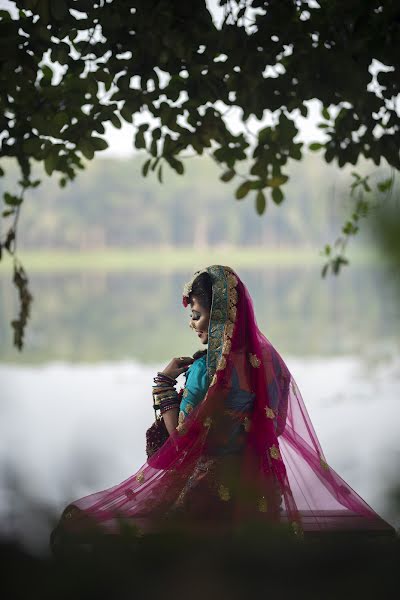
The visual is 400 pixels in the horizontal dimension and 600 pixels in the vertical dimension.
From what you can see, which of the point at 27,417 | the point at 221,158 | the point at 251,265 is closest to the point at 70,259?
the point at 251,265

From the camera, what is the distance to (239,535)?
2.00ft

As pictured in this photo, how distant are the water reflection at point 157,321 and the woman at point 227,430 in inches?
151

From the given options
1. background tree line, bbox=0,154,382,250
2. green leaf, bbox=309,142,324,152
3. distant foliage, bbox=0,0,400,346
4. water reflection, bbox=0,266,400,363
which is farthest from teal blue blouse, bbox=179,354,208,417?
background tree line, bbox=0,154,382,250

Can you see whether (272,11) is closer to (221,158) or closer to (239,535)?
(221,158)

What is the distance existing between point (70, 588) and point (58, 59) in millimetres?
2196

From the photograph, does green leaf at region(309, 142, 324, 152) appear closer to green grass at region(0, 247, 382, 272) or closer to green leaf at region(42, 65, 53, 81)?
green leaf at region(42, 65, 53, 81)

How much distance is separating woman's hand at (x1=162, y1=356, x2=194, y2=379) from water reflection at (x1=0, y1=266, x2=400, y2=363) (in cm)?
390

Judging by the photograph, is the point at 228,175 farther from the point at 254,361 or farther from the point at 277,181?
the point at 254,361

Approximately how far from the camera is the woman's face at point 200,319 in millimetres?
2230

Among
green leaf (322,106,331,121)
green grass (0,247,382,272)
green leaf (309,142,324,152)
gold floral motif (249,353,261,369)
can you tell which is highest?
green grass (0,247,382,272)

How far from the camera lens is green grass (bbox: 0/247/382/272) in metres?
43.4

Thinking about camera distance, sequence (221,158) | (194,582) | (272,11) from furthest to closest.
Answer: (221,158) → (272,11) → (194,582)

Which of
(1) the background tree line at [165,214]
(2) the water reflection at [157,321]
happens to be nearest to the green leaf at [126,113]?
(2) the water reflection at [157,321]

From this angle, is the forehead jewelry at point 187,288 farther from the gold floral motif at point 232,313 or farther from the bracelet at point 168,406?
the bracelet at point 168,406
